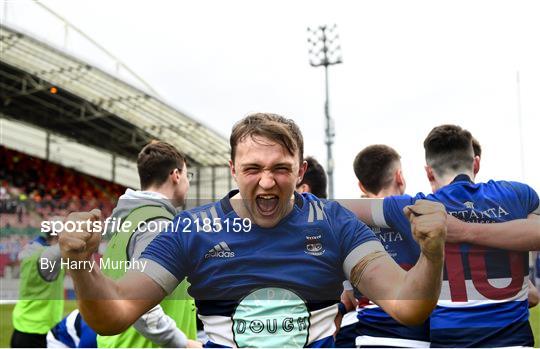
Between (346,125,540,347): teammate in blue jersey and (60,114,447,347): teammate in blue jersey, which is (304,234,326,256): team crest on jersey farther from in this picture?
(346,125,540,347): teammate in blue jersey

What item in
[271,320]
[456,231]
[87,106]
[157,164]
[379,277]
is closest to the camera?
[379,277]

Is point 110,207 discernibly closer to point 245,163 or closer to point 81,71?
point 245,163

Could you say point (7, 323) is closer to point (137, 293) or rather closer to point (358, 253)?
point (137, 293)

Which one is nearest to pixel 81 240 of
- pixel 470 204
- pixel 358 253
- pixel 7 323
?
pixel 358 253

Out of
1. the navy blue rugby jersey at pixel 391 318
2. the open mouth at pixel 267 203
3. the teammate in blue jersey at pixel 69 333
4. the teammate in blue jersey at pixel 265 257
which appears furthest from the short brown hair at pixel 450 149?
the teammate in blue jersey at pixel 69 333

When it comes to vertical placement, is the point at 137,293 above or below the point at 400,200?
below

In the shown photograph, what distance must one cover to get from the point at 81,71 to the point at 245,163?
14.5 m

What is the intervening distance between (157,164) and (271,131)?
1.04 m

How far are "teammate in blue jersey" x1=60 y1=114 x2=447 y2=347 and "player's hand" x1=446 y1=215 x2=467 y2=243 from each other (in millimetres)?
572

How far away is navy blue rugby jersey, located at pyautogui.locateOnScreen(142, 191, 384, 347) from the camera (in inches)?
67.6

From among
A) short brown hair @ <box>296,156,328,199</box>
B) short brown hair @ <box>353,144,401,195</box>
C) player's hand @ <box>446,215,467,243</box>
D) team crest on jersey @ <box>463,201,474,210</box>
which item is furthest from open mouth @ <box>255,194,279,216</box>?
short brown hair @ <box>296,156,328,199</box>

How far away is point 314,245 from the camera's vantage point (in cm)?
173

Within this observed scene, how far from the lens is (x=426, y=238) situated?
1.42 m

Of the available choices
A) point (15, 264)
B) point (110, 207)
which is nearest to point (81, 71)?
point (15, 264)
